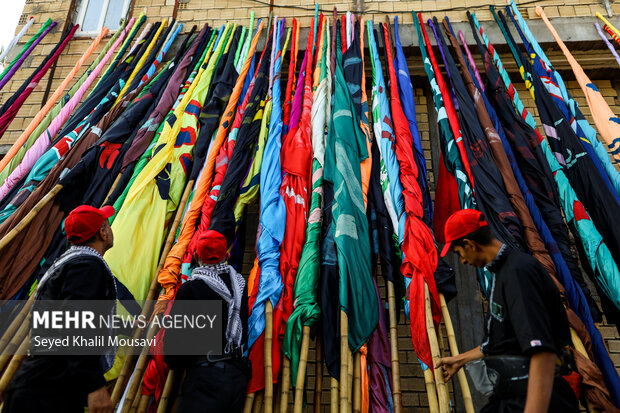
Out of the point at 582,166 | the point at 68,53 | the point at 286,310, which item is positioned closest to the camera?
the point at 286,310

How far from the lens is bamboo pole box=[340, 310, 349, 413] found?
2.21m

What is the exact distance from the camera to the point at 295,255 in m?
2.78

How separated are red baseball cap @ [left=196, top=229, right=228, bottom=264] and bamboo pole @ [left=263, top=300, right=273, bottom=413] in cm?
51

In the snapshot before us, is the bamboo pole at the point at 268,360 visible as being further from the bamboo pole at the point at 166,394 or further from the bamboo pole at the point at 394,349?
the bamboo pole at the point at 394,349

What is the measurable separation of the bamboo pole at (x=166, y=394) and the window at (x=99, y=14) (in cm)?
488

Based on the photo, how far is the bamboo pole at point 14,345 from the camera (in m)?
2.30

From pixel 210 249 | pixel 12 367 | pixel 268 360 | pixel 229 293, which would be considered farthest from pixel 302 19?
pixel 12 367


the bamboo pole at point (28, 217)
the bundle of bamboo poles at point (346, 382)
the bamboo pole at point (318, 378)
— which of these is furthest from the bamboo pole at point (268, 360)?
the bamboo pole at point (28, 217)

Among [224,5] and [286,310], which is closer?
[286,310]

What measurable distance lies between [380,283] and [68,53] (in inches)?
185

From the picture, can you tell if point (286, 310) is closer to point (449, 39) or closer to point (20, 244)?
point (20, 244)

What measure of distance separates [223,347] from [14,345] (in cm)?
130

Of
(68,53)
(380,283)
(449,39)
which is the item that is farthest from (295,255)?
(68,53)

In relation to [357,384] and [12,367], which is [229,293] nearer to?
[357,384]
